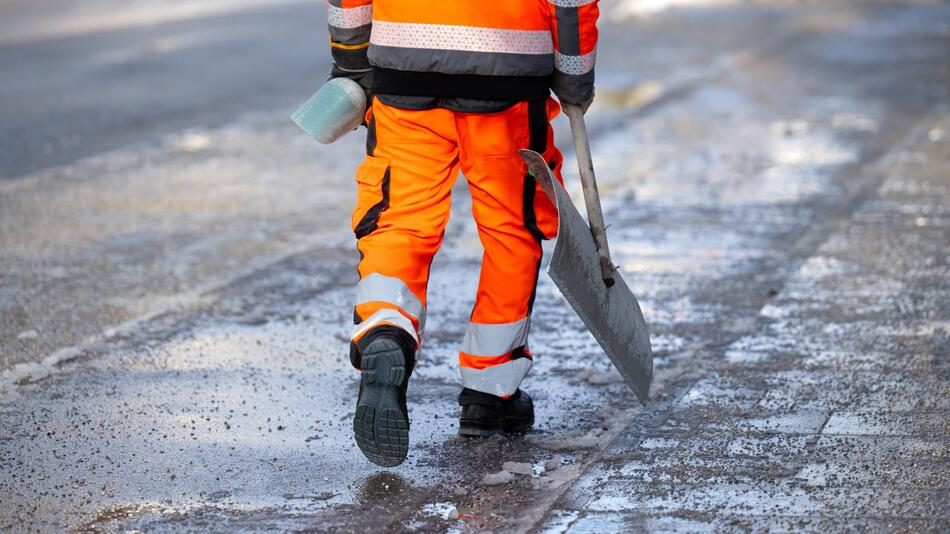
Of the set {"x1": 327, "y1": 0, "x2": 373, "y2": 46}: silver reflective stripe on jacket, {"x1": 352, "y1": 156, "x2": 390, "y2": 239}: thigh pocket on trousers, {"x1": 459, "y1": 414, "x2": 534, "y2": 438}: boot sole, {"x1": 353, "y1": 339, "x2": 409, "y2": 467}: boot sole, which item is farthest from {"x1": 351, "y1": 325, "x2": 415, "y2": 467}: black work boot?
{"x1": 327, "y1": 0, "x2": 373, "y2": 46}: silver reflective stripe on jacket

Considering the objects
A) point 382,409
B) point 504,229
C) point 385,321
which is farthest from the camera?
point 504,229

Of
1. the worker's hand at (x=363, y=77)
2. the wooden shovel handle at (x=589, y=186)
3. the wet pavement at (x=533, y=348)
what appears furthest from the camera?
the worker's hand at (x=363, y=77)

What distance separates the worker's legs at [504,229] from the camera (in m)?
4.09

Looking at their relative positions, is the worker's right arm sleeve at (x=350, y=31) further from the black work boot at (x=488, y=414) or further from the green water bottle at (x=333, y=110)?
the black work boot at (x=488, y=414)

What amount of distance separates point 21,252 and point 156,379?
2.05 m

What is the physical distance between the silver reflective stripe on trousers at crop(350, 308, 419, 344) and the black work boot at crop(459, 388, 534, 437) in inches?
16.1

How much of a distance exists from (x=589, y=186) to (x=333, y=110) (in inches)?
31.3

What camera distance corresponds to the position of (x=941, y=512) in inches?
141

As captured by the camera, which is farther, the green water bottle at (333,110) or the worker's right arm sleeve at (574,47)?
the green water bottle at (333,110)

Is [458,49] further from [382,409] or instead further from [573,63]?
[382,409]

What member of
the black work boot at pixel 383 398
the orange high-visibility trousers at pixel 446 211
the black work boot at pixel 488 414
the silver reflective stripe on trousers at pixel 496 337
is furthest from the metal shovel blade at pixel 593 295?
the black work boot at pixel 383 398

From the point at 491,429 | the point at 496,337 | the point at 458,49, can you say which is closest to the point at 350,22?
the point at 458,49

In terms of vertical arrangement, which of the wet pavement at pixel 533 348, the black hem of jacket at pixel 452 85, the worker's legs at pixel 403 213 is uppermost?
the black hem of jacket at pixel 452 85

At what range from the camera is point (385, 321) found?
3926 millimetres
